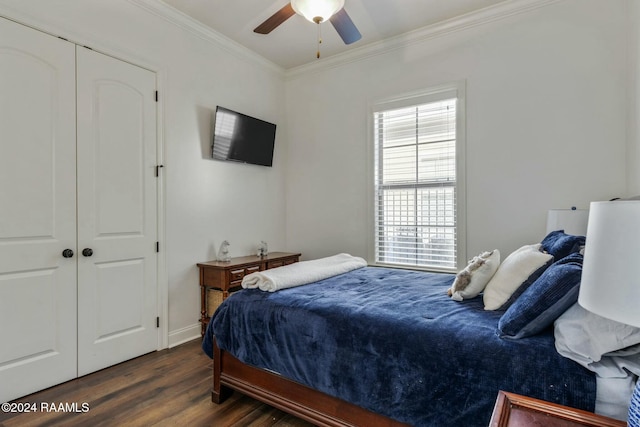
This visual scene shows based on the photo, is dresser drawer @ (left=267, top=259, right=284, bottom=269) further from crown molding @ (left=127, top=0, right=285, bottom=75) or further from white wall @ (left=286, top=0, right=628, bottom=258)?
crown molding @ (left=127, top=0, right=285, bottom=75)

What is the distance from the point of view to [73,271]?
8.36 ft

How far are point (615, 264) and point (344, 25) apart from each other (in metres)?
2.37

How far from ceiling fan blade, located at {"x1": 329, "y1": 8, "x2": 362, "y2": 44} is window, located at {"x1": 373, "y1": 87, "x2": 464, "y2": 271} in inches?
47.6

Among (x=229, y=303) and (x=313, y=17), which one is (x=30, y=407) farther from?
(x=313, y=17)

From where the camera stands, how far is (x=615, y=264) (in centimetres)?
81

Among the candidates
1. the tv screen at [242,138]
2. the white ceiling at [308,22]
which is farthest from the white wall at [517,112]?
the tv screen at [242,138]

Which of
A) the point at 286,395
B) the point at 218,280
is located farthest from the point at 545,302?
the point at 218,280

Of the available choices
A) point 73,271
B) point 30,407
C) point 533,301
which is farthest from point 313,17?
point 30,407

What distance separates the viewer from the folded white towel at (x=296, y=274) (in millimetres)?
2207

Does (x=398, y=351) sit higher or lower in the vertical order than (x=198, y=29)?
lower

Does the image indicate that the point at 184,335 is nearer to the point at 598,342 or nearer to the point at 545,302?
the point at 545,302

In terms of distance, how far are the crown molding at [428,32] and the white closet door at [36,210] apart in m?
2.62

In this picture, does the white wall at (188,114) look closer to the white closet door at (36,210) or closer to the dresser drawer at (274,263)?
the white closet door at (36,210)

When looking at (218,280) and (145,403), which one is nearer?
(145,403)
